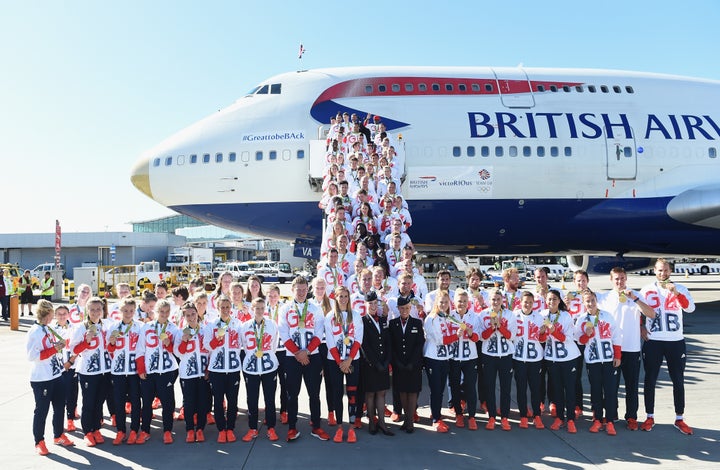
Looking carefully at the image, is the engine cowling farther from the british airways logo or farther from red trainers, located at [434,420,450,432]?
red trainers, located at [434,420,450,432]

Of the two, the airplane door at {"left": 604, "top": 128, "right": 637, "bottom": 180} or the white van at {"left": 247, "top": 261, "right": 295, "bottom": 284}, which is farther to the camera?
the white van at {"left": 247, "top": 261, "right": 295, "bottom": 284}

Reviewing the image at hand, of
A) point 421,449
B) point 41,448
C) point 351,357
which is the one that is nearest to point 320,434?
point 351,357

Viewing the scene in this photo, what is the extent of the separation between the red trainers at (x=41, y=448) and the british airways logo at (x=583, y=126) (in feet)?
39.7

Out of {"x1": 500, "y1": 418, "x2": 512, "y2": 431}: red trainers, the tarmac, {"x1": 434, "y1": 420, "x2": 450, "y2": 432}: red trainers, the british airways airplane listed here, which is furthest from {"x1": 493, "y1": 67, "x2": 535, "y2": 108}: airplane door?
{"x1": 434, "y1": 420, "x2": 450, "y2": 432}: red trainers

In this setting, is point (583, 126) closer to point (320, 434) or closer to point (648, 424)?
point (648, 424)

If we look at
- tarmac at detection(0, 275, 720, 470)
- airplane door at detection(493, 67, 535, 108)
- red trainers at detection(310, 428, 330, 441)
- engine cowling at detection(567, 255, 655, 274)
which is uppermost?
airplane door at detection(493, 67, 535, 108)

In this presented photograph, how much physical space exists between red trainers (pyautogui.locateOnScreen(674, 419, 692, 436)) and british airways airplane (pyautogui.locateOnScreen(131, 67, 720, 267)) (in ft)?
29.3

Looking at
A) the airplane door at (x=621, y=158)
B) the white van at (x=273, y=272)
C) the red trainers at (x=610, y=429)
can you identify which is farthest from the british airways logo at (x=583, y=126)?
the white van at (x=273, y=272)

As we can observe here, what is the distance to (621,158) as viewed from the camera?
48.3ft

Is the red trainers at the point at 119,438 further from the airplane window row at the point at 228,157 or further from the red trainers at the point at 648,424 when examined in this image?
the airplane window row at the point at 228,157

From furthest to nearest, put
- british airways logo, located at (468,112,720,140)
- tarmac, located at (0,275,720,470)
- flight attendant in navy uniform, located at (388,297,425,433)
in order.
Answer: british airways logo, located at (468,112,720,140) < flight attendant in navy uniform, located at (388,297,425,433) < tarmac, located at (0,275,720,470)

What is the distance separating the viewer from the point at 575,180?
1462 cm

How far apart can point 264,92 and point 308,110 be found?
1769 millimetres

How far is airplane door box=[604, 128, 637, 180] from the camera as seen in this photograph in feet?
48.2
